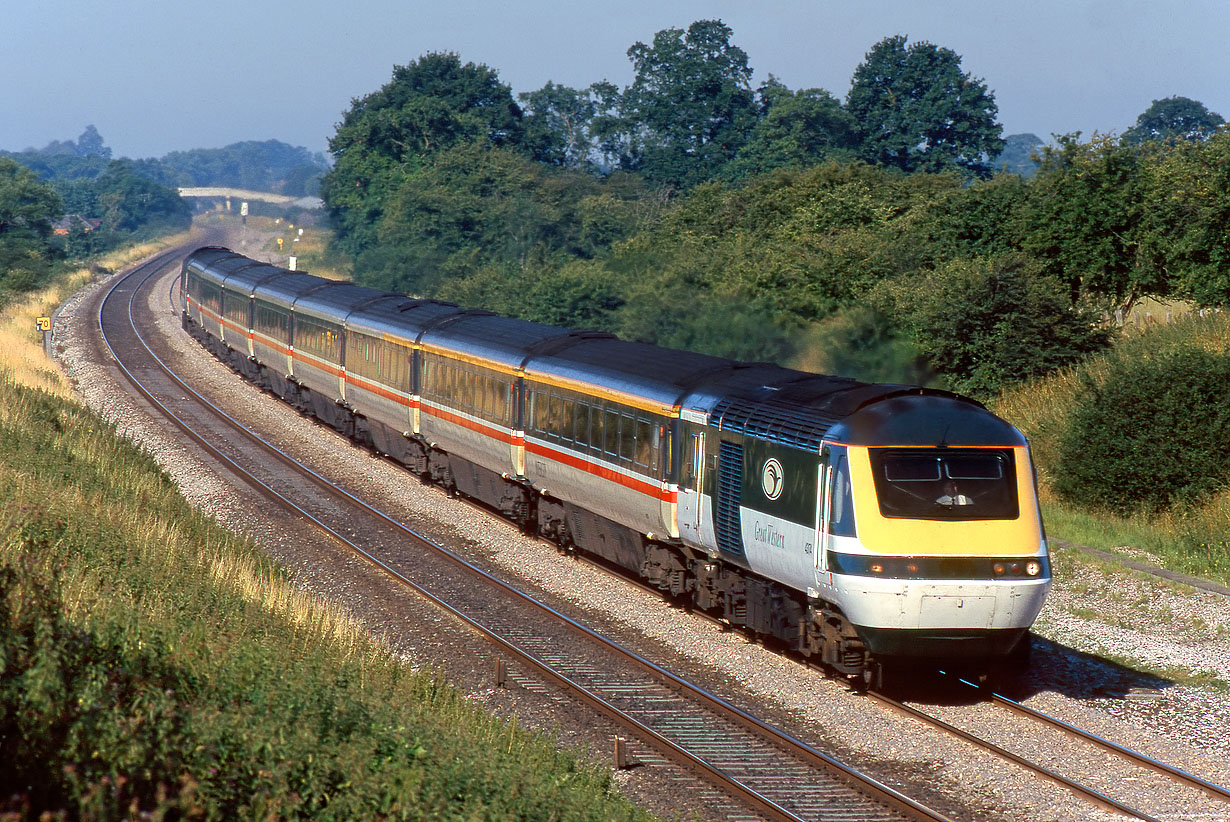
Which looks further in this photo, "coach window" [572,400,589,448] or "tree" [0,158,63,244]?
"tree" [0,158,63,244]

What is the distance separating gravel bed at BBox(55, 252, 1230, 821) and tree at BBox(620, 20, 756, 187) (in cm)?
6432

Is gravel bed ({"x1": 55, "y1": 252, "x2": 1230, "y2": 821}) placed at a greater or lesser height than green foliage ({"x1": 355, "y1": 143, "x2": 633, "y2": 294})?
lesser

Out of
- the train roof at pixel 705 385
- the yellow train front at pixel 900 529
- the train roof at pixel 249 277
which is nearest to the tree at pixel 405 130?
the train roof at pixel 249 277

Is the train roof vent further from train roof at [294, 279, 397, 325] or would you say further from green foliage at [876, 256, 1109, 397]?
train roof at [294, 279, 397, 325]

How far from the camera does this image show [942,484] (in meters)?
12.7

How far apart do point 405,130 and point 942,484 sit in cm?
7443

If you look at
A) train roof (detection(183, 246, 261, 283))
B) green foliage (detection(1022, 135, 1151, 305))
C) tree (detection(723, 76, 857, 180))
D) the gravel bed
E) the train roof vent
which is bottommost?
the gravel bed

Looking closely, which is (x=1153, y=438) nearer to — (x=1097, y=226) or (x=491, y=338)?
(x=491, y=338)

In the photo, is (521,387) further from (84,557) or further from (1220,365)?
(1220,365)

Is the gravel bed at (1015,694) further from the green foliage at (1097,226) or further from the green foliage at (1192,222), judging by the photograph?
the green foliage at (1097,226)

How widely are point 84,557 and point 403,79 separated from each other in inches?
3255

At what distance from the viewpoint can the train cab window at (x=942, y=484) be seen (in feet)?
41.4

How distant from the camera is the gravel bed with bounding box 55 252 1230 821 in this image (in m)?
11.1

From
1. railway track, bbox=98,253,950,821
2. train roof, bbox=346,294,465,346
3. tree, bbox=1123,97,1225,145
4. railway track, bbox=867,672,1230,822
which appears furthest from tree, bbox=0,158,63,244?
tree, bbox=1123,97,1225,145
